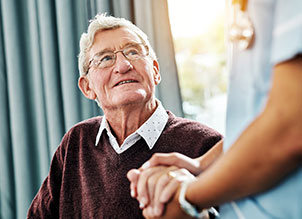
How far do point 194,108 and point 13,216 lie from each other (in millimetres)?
1261

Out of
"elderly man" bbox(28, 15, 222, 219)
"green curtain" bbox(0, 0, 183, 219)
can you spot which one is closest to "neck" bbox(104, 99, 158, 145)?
"elderly man" bbox(28, 15, 222, 219)

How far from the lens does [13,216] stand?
6.75 ft

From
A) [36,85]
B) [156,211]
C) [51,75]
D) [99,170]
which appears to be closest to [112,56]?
[99,170]

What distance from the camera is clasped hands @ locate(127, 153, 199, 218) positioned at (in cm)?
78

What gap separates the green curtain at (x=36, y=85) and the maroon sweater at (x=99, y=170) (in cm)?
46

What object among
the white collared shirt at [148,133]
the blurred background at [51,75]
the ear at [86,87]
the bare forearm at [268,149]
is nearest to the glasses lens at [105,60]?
the ear at [86,87]

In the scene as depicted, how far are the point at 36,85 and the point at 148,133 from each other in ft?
3.28

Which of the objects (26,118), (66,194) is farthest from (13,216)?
(66,194)

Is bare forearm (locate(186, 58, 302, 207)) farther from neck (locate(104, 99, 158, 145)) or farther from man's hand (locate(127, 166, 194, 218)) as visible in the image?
neck (locate(104, 99, 158, 145))

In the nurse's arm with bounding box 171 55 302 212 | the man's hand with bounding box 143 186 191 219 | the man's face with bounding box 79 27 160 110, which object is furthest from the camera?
the man's face with bounding box 79 27 160 110

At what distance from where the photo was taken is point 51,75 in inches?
79.0

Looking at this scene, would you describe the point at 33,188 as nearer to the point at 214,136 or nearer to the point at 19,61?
the point at 19,61

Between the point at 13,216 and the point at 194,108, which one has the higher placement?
the point at 194,108

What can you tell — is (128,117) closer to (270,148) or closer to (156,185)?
(156,185)
